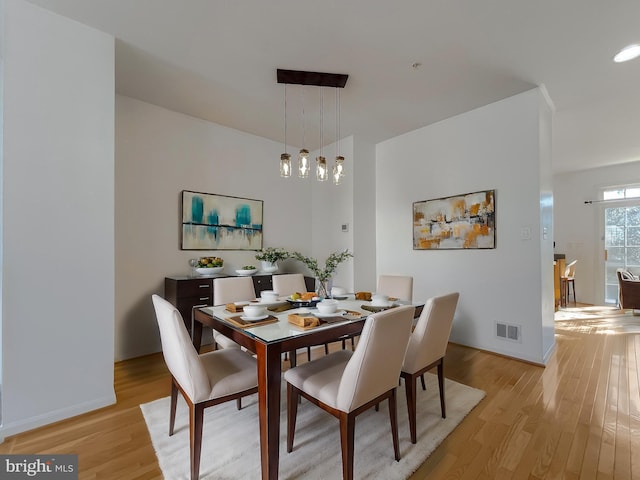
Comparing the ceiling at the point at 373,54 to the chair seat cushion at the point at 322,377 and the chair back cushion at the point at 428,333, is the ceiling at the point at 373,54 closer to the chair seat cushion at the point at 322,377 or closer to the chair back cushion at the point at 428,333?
the chair back cushion at the point at 428,333

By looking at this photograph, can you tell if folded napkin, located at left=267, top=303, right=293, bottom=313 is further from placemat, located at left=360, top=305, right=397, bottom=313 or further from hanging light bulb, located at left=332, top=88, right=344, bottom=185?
hanging light bulb, located at left=332, top=88, right=344, bottom=185

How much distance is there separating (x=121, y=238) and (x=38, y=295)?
122 centimetres

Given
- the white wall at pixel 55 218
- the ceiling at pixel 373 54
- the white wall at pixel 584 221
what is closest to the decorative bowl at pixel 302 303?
the white wall at pixel 55 218

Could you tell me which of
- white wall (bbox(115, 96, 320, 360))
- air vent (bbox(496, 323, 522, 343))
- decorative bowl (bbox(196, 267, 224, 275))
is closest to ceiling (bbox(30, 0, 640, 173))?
white wall (bbox(115, 96, 320, 360))

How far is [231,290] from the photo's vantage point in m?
2.66

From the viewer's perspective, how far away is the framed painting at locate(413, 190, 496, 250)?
3.27 meters

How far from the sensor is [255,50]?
7.82ft

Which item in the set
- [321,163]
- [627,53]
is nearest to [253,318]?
[321,163]

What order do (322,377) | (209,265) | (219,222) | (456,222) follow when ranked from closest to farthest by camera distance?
(322,377) < (209,265) < (456,222) < (219,222)

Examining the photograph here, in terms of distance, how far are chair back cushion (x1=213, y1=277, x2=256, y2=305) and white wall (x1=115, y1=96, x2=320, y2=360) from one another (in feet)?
3.71

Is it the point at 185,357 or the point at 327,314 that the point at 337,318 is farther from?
the point at 185,357

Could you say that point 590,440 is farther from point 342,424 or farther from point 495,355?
point 342,424

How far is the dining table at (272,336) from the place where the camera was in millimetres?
1362

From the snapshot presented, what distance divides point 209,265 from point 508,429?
3092 mm
